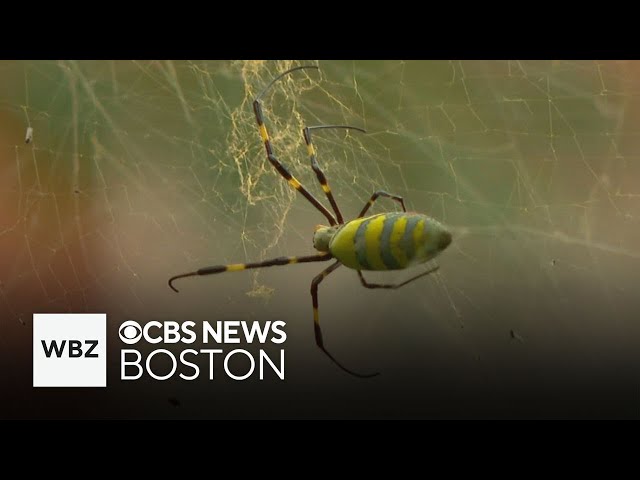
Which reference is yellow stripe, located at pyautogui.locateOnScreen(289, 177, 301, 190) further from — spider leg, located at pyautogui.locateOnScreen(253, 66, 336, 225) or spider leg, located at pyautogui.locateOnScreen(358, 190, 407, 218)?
spider leg, located at pyautogui.locateOnScreen(358, 190, 407, 218)

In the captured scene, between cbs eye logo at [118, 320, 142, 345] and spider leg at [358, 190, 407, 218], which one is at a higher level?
spider leg at [358, 190, 407, 218]

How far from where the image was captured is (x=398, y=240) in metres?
1.20

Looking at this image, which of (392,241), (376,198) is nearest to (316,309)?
(376,198)

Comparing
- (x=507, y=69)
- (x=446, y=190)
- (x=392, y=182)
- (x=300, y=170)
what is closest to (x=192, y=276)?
(x=300, y=170)

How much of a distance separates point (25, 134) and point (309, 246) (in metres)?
0.92

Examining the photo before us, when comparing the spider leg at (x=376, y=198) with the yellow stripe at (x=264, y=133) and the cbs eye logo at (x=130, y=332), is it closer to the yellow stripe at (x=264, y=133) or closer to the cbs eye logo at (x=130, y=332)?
the yellow stripe at (x=264, y=133)

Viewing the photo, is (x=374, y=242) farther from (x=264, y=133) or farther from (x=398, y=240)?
(x=264, y=133)

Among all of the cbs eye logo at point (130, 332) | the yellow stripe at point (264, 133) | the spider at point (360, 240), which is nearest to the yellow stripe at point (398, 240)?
the spider at point (360, 240)

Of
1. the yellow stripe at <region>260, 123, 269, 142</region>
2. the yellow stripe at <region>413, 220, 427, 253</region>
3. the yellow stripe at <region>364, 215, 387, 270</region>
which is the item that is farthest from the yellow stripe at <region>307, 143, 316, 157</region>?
the yellow stripe at <region>413, 220, 427, 253</region>

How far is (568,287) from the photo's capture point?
1.73 meters

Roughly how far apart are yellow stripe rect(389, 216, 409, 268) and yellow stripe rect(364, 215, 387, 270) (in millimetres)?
39

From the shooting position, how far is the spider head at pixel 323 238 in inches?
60.5

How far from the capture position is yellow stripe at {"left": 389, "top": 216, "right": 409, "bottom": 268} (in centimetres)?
120

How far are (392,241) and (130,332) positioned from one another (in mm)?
879
